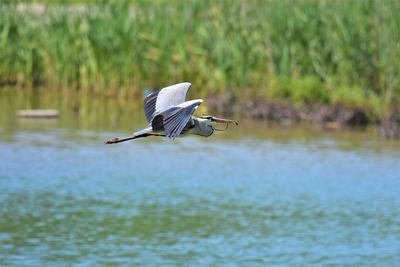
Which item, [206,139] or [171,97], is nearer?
[171,97]

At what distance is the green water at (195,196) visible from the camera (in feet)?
40.1

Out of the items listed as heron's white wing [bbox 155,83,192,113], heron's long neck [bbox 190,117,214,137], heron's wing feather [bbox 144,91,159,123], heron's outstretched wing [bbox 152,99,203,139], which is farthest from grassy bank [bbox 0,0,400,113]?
heron's outstretched wing [bbox 152,99,203,139]

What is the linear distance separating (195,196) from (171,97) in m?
6.39

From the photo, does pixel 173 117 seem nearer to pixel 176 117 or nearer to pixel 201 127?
pixel 176 117

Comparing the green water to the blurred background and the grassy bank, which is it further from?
the grassy bank

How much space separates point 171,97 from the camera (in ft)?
27.3

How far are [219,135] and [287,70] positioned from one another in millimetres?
2127

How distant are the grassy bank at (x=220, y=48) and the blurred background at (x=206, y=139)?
0.09ft

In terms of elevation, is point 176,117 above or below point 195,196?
above

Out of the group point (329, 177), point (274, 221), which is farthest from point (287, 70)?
point (274, 221)

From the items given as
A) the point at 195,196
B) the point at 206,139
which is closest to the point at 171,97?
the point at 195,196

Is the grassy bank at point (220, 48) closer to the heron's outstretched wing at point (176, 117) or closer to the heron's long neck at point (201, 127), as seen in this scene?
the heron's long neck at point (201, 127)

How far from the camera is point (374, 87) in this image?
Result: 1973 cm

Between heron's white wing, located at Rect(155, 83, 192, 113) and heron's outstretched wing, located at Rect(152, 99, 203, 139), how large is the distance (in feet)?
1.06
